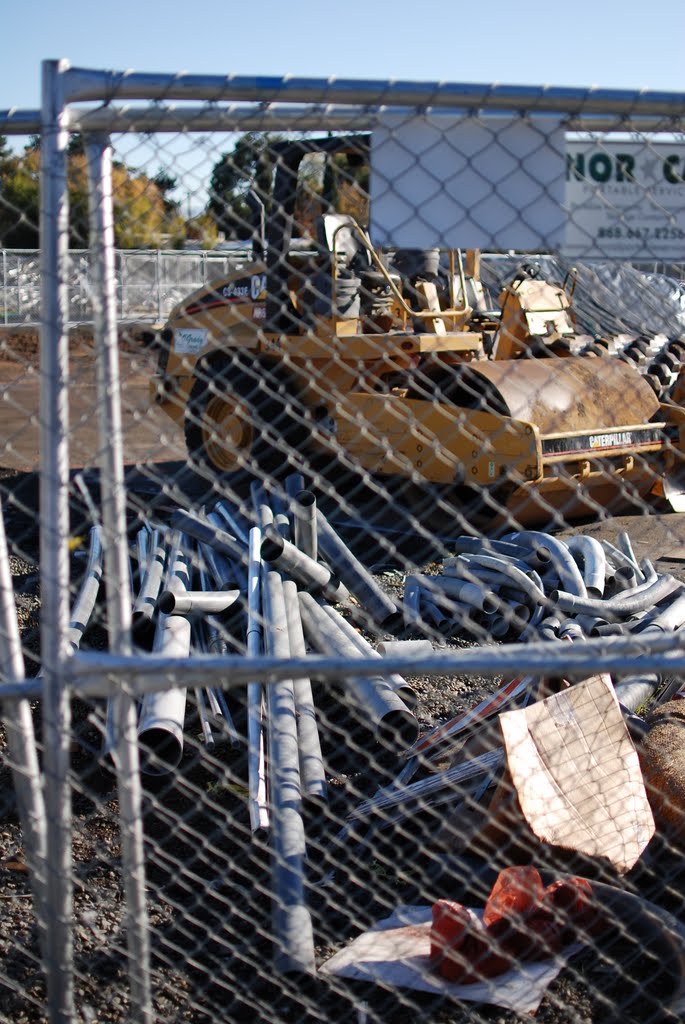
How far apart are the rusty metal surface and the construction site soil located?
3.39 metres

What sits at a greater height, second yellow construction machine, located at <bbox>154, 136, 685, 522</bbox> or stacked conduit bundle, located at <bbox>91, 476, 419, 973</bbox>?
second yellow construction machine, located at <bbox>154, 136, 685, 522</bbox>

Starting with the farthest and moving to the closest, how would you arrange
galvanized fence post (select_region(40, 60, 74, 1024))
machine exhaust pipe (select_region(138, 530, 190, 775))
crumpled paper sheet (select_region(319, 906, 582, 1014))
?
machine exhaust pipe (select_region(138, 530, 190, 775)) < crumpled paper sheet (select_region(319, 906, 582, 1014)) < galvanized fence post (select_region(40, 60, 74, 1024))

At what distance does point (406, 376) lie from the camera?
8.74 meters

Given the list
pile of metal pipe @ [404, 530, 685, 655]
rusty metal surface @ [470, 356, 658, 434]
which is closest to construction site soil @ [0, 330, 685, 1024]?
pile of metal pipe @ [404, 530, 685, 655]

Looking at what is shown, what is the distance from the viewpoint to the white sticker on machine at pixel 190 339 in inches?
405

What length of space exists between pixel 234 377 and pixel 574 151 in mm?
7418

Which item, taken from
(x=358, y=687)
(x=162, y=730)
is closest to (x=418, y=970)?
(x=162, y=730)

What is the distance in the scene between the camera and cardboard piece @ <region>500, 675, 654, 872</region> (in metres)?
3.43

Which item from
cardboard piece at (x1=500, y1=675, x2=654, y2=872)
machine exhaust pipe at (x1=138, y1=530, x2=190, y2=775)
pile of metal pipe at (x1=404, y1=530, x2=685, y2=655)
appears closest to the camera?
cardboard piece at (x1=500, y1=675, x2=654, y2=872)

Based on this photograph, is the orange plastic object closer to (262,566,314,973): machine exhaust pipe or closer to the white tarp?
(262,566,314,973): machine exhaust pipe

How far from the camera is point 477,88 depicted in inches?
87.0

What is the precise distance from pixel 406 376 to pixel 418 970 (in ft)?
20.2

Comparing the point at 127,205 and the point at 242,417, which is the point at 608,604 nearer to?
the point at 242,417

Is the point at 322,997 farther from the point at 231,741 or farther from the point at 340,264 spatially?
the point at 340,264
